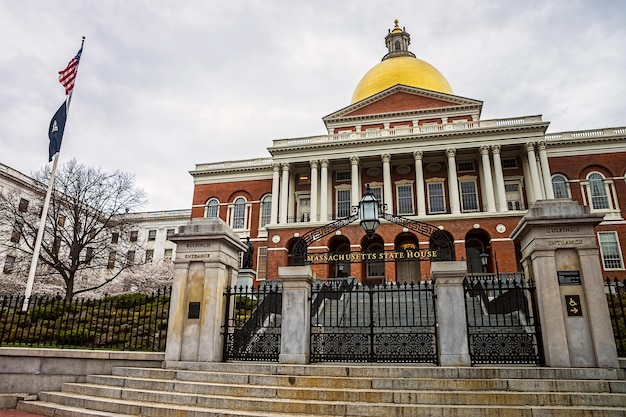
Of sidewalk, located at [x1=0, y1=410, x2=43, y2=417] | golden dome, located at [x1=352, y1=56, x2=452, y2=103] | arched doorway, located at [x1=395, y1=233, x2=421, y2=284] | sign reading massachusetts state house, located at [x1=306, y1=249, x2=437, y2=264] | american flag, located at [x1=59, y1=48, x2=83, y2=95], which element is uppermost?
golden dome, located at [x1=352, y1=56, x2=452, y2=103]

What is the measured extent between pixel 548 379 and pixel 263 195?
1542 inches

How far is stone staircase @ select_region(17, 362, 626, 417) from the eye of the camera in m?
6.30

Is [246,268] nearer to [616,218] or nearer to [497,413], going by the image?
[497,413]

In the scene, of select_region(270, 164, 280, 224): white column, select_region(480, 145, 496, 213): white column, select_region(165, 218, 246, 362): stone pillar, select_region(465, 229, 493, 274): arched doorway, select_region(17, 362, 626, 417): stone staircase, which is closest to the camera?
select_region(17, 362, 626, 417): stone staircase

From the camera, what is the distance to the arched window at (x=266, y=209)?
145 feet

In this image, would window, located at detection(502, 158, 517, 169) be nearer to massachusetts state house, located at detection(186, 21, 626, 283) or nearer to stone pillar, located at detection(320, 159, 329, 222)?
massachusetts state house, located at detection(186, 21, 626, 283)

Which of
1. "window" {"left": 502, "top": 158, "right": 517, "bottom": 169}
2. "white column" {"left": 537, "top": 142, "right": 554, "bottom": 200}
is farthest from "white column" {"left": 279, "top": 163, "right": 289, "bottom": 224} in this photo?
"white column" {"left": 537, "top": 142, "right": 554, "bottom": 200}

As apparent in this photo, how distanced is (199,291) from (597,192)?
129 feet

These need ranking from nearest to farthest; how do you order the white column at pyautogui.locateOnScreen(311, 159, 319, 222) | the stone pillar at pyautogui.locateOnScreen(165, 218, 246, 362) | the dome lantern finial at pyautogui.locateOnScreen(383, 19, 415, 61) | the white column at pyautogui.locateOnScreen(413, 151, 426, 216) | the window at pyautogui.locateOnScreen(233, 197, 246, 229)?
the stone pillar at pyautogui.locateOnScreen(165, 218, 246, 362) → the white column at pyautogui.locateOnScreen(413, 151, 426, 216) → the white column at pyautogui.locateOnScreen(311, 159, 319, 222) → the window at pyautogui.locateOnScreen(233, 197, 246, 229) → the dome lantern finial at pyautogui.locateOnScreen(383, 19, 415, 61)

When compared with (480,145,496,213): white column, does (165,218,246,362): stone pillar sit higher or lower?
lower

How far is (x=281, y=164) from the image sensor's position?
133 ft

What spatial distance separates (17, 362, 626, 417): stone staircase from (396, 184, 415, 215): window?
32.3 meters

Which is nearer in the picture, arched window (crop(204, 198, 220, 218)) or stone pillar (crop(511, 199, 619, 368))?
stone pillar (crop(511, 199, 619, 368))

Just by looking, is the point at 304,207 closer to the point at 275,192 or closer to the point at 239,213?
the point at 275,192
